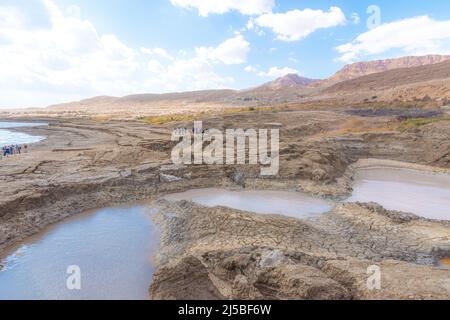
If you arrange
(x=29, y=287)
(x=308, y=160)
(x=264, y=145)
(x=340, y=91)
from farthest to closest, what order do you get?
(x=340, y=91) → (x=264, y=145) → (x=308, y=160) → (x=29, y=287)

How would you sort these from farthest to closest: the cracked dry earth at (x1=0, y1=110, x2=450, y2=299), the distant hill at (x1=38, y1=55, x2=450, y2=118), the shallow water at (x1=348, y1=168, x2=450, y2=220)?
the distant hill at (x1=38, y1=55, x2=450, y2=118) → the shallow water at (x1=348, y1=168, x2=450, y2=220) → the cracked dry earth at (x1=0, y1=110, x2=450, y2=299)

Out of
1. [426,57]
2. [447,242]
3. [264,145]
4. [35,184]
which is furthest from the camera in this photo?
[426,57]

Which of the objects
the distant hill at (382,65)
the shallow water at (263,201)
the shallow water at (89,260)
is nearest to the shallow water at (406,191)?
the shallow water at (263,201)

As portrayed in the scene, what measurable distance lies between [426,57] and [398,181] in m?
141

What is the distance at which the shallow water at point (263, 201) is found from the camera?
12.3 m

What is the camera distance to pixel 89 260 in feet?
28.8

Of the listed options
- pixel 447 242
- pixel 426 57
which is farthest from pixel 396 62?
pixel 447 242

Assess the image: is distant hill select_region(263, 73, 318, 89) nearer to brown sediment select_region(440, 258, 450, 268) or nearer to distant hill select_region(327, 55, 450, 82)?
distant hill select_region(327, 55, 450, 82)

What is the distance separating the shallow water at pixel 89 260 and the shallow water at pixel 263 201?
109 inches

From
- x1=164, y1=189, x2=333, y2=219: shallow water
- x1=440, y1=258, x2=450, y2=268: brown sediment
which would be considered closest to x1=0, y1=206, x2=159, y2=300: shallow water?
x1=164, y1=189, x2=333, y2=219: shallow water

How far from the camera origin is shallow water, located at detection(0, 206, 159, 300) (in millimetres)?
7438

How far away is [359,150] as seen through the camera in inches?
915

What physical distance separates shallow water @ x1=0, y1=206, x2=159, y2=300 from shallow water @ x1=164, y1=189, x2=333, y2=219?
277cm
